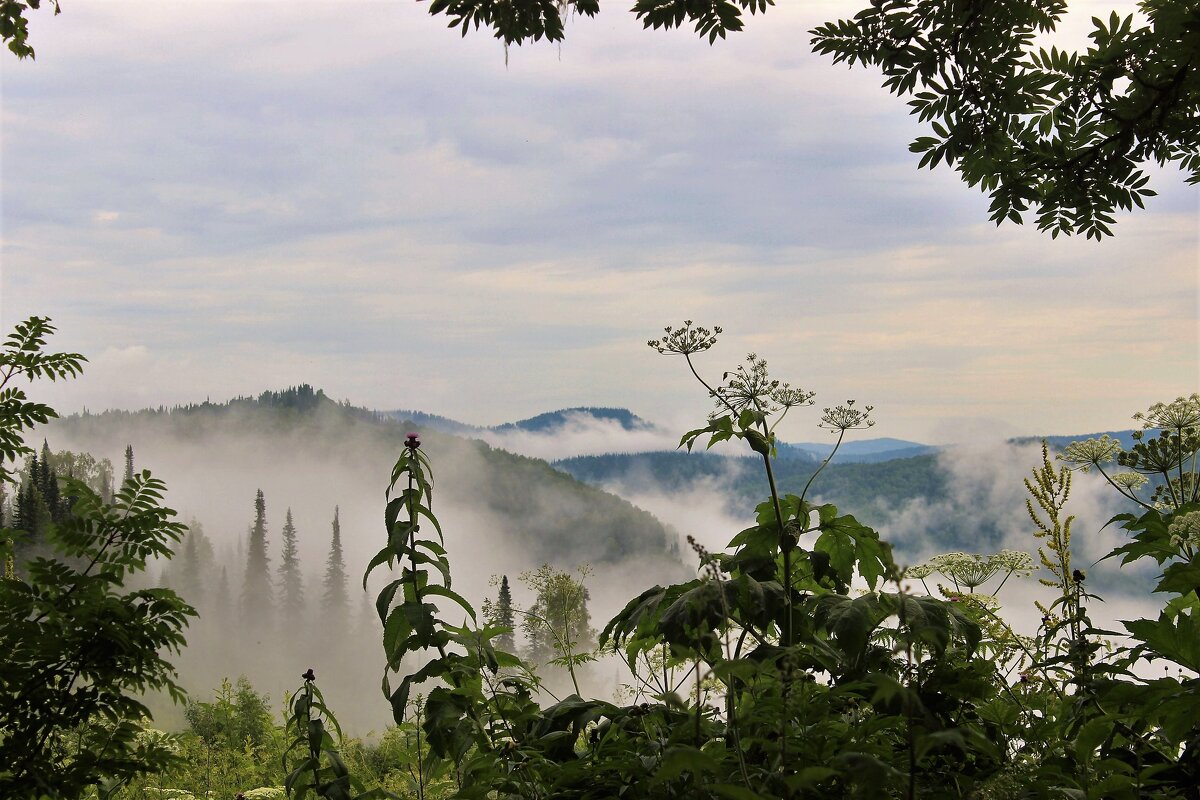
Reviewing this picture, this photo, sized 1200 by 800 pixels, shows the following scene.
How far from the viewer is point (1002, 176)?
2896 millimetres

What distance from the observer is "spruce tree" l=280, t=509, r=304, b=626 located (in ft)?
49.3

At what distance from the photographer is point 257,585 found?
51.6 feet

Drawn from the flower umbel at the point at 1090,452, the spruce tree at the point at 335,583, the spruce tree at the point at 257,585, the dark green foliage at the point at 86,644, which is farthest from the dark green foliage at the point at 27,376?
the spruce tree at the point at 257,585

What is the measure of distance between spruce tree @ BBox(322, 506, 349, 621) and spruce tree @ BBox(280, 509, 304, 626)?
1.68 feet

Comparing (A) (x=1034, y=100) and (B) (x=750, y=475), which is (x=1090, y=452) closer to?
(A) (x=1034, y=100)

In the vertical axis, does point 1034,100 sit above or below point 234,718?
above

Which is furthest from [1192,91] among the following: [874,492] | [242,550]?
[242,550]

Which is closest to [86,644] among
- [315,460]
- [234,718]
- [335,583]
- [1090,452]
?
[234,718]

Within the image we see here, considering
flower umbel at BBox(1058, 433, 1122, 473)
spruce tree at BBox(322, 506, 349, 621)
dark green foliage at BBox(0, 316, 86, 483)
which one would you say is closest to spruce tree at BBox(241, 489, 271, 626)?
spruce tree at BBox(322, 506, 349, 621)

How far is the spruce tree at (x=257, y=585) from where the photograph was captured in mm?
15289

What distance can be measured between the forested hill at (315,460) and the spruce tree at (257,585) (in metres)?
1.14

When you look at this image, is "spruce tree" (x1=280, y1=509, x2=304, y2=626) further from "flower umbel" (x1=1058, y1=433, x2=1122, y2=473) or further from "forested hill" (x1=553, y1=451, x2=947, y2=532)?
"flower umbel" (x1=1058, y1=433, x2=1122, y2=473)

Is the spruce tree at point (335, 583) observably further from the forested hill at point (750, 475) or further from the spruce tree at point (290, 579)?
the forested hill at point (750, 475)

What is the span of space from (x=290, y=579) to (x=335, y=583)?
3.22 ft
